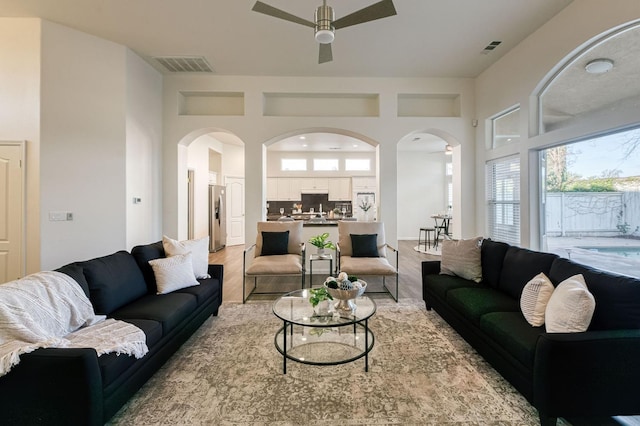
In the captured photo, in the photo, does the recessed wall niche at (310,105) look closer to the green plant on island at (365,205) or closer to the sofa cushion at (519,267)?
the sofa cushion at (519,267)

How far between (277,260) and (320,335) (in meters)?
1.61

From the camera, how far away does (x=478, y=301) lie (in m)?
2.58

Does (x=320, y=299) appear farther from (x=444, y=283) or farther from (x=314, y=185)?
(x=314, y=185)

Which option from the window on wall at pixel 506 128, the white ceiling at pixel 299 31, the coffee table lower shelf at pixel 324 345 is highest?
the white ceiling at pixel 299 31

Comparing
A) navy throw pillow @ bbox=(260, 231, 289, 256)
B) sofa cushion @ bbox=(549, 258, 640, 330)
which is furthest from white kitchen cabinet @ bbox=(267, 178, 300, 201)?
sofa cushion @ bbox=(549, 258, 640, 330)

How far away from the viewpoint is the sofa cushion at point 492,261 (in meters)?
3.01

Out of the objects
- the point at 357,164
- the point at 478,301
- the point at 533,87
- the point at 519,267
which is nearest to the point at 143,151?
the point at 478,301

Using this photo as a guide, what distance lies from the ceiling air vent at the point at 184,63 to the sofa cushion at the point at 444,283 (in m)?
4.51

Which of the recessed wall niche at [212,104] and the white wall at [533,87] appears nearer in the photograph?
the white wall at [533,87]

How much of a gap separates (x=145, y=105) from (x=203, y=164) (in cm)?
295

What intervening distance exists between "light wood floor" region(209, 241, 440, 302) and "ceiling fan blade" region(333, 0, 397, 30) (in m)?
3.31

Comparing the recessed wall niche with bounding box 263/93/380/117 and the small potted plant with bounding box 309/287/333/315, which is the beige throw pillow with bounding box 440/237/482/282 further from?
the recessed wall niche with bounding box 263/93/380/117

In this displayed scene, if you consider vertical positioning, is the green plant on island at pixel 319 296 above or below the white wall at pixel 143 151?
below

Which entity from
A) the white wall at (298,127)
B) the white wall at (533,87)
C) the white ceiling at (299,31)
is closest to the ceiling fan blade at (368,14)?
the white ceiling at (299,31)
